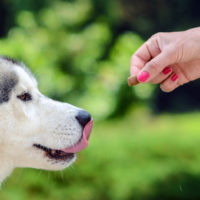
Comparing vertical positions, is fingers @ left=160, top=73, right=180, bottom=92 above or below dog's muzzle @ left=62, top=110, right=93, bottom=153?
above

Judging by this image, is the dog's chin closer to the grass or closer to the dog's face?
the dog's face

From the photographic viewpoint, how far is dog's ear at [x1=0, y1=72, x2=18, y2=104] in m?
2.25

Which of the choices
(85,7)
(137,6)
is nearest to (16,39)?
(85,7)

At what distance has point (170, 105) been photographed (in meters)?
14.5

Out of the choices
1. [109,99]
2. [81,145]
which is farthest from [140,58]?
[109,99]

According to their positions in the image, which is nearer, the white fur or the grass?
the white fur

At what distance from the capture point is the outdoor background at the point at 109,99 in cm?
427

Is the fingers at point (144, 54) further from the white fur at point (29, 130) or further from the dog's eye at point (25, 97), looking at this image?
the dog's eye at point (25, 97)

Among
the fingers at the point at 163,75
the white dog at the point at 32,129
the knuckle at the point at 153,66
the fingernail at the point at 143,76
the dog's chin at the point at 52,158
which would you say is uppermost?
the knuckle at the point at 153,66

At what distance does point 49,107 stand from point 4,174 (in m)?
0.47

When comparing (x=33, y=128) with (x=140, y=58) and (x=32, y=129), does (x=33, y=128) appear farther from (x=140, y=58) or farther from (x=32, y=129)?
(x=140, y=58)

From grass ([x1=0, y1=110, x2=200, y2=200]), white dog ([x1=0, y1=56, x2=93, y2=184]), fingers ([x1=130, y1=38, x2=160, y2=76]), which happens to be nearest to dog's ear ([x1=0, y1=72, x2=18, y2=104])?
white dog ([x1=0, y1=56, x2=93, y2=184])

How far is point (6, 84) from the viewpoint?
7.51ft

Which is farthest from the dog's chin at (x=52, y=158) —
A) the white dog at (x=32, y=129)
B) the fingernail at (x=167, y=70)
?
the fingernail at (x=167, y=70)
